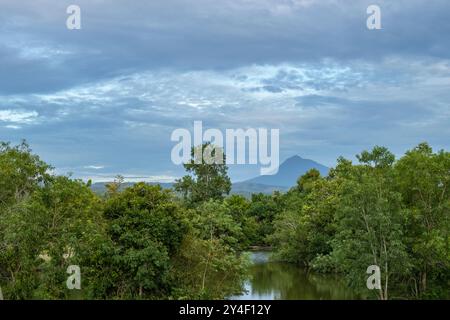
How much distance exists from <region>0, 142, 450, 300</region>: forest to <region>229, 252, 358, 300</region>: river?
4911mm

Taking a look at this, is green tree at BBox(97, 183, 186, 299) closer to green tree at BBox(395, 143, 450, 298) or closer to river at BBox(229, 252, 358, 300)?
river at BBox(229, 252, 358, 300)

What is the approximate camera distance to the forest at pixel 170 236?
17.1 m

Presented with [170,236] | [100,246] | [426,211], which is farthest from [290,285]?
[100,246]

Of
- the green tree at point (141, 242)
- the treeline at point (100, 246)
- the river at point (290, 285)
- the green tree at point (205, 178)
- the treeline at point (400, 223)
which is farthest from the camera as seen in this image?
the green tree at point (205, 178)

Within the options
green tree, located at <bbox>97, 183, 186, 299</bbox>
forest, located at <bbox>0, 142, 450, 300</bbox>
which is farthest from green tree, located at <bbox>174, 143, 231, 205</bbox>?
green tree, located at <bbox>97, 183, 186, 299</bbox>

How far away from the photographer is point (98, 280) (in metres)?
17.7

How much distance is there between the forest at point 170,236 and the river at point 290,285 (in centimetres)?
491

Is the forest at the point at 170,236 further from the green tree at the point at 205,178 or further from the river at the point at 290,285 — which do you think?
the green tree at the point at 205,178

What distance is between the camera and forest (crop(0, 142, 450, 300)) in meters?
17.1

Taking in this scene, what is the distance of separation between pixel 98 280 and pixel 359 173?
11201mm

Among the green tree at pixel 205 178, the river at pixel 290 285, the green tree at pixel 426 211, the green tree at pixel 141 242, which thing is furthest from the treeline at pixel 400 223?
the green tree at pixel 205 178
